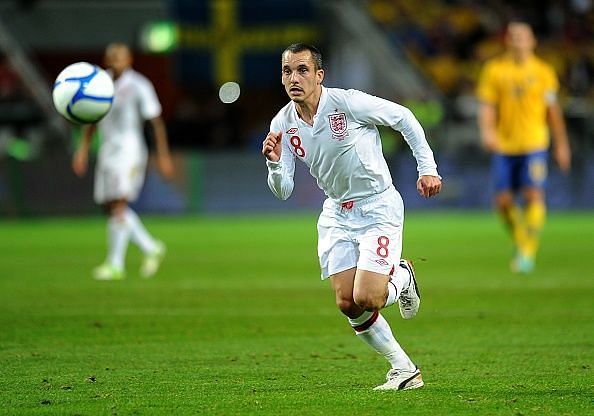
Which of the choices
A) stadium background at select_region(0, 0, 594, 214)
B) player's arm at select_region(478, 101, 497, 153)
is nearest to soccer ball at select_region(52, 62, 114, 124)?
player's arm at select_region(478, 101, 497, 153)

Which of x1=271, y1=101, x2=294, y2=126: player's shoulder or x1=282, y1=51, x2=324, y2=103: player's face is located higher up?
x1=282, y1=51, x2=324, y2=103: player's face

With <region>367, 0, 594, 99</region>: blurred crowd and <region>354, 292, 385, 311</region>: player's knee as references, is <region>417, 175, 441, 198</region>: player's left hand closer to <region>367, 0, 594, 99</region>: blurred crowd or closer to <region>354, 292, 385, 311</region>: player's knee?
<region>354, 292, 385, 311</region>: player's knee

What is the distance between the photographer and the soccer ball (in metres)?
9.75

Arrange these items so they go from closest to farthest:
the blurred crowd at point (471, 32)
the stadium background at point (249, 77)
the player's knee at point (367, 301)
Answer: the player's knee at point (367, 301) → the stadium background at point (249, 77) → the blurred crowd at point (471, 32)

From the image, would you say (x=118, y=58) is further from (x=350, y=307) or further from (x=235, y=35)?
(x=235, y=35)

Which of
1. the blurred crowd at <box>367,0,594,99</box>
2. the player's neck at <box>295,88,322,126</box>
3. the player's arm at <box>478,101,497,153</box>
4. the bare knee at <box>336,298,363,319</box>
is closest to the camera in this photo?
the bare knee at <box>336,298,363,319</box>

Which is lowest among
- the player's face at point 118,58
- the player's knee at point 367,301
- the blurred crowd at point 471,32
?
the player's knee at point 367,301

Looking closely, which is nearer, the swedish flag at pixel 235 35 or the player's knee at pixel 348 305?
the player's knee at pixel 348 305

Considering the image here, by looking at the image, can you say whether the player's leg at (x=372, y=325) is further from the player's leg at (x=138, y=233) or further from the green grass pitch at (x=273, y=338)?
the player's leg at (x=138, y=233)

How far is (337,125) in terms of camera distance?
272 inches

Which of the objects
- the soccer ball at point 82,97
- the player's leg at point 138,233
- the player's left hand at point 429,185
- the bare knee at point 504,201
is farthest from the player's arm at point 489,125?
the player's left hand at point 429,185

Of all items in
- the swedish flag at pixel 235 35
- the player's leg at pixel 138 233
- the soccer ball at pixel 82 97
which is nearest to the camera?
the soccer ball at pixel 82 97

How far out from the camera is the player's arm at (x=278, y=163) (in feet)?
21.7

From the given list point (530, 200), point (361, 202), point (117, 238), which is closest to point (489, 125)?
point (530, 200)
